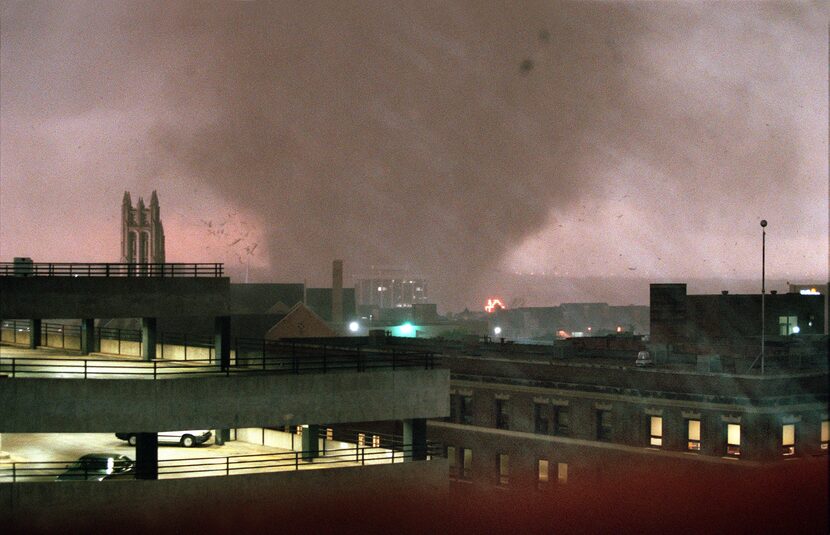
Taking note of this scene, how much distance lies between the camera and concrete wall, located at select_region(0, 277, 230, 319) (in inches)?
1587

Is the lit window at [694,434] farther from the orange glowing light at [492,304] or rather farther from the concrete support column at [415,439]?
the orange glowing light at [492,304]

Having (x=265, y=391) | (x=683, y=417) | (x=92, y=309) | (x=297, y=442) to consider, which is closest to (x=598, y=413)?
(x=683, y=417)

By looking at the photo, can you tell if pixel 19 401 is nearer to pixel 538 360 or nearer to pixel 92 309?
pixel 92 309

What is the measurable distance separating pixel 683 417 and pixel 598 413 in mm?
5932

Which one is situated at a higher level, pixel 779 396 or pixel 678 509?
pixel 779 396

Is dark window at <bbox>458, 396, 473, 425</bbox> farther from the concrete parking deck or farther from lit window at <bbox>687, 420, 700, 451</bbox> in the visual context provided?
the concrete parking deck

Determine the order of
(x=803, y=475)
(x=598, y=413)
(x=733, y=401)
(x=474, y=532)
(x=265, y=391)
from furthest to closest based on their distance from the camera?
(x=598, y=413), (x=733, y=401), (x=474, y=532), (x=265, y=391), (x=803, y=475)

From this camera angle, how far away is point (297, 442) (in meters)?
44.9

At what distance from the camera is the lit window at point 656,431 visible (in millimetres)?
52625

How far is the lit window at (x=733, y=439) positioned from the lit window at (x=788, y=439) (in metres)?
2.89

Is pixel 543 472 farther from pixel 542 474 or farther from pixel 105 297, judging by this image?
pixel 105 297

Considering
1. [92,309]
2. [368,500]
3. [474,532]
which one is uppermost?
[92,309]

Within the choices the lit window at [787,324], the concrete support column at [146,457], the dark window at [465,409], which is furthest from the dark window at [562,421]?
the concrete support column at [146,457]

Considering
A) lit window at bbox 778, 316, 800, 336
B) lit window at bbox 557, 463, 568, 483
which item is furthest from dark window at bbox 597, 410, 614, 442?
lit window at bbox 778, 316, 800, 336
